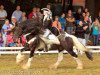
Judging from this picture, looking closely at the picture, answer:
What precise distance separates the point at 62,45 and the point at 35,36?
3.25 feet

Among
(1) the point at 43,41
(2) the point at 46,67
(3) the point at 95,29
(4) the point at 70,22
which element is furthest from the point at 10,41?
(1) the point at 43,41

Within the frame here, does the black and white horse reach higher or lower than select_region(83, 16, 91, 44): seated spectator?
higher

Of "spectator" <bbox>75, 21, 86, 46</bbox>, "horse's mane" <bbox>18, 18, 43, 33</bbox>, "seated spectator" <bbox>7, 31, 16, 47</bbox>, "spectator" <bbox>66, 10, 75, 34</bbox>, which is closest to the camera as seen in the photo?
"horse's mane" <bbox>18, 18, 43, 33</bbox>

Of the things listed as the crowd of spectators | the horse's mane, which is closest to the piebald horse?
the horse's mane

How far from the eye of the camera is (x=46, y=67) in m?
17.0

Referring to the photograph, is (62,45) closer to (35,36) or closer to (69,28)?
(35,36)

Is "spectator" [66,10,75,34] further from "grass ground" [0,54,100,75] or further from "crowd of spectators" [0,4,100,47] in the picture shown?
"grass ground" [0,54,100,75]

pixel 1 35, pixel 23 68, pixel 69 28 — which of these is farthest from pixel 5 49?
pixel 23 68

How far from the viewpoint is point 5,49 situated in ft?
70.4

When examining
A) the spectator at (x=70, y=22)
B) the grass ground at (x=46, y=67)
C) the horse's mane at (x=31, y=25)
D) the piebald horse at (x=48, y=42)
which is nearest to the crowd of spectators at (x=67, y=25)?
the spectator at (x=70, y=22)

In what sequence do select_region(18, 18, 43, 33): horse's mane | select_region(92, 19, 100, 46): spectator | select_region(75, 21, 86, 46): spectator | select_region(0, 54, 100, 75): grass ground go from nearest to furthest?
select_region(0, 54, 100, 75): grass ground → select_region(18, 18, 43, 33): horse's mane → select_region(75, 21, 86, 46): spectator → select_region(92, 19, 100, 46): spectator

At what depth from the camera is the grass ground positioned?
50.5 feet

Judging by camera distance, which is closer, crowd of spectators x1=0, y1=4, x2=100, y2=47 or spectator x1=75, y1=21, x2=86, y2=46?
crowd of spectators x1=0, y1=4, x2=100, y2=47

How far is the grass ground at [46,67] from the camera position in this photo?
15406mm
